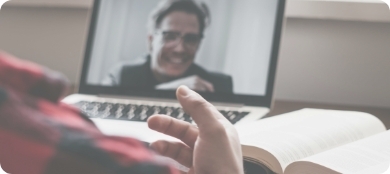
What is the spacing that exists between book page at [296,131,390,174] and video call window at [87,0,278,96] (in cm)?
→ 29

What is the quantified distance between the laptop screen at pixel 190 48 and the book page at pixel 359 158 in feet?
0.95

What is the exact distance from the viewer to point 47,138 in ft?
0.66

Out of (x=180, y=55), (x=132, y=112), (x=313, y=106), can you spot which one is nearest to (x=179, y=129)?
(x=132, y=112)

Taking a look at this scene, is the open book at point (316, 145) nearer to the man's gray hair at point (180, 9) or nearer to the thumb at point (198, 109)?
the thumb at point (198, 109)

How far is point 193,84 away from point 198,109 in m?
0.50

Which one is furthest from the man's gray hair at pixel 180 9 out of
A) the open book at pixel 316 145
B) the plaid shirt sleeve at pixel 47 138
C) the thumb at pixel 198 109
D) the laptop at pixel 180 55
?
the plaid shirt sleeve at pixel 47 138

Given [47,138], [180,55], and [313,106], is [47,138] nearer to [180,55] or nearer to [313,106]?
[180,55]

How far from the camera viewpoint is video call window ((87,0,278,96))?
91 centimetres

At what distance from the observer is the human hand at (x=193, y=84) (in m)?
0.91

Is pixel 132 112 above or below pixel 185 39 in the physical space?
below

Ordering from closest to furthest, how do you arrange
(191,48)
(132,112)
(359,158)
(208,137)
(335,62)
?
(208,137) < (359,158) < (132,112) < (191,48) < (335,62)

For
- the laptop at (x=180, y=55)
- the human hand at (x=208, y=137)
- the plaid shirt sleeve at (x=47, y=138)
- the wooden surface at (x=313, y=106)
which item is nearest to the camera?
the plaid shirt sleeve at (x=47, y=138)

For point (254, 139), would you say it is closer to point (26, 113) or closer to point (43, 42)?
point (26, 113)

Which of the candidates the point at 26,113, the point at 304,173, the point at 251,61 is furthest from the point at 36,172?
the point at 251,61
